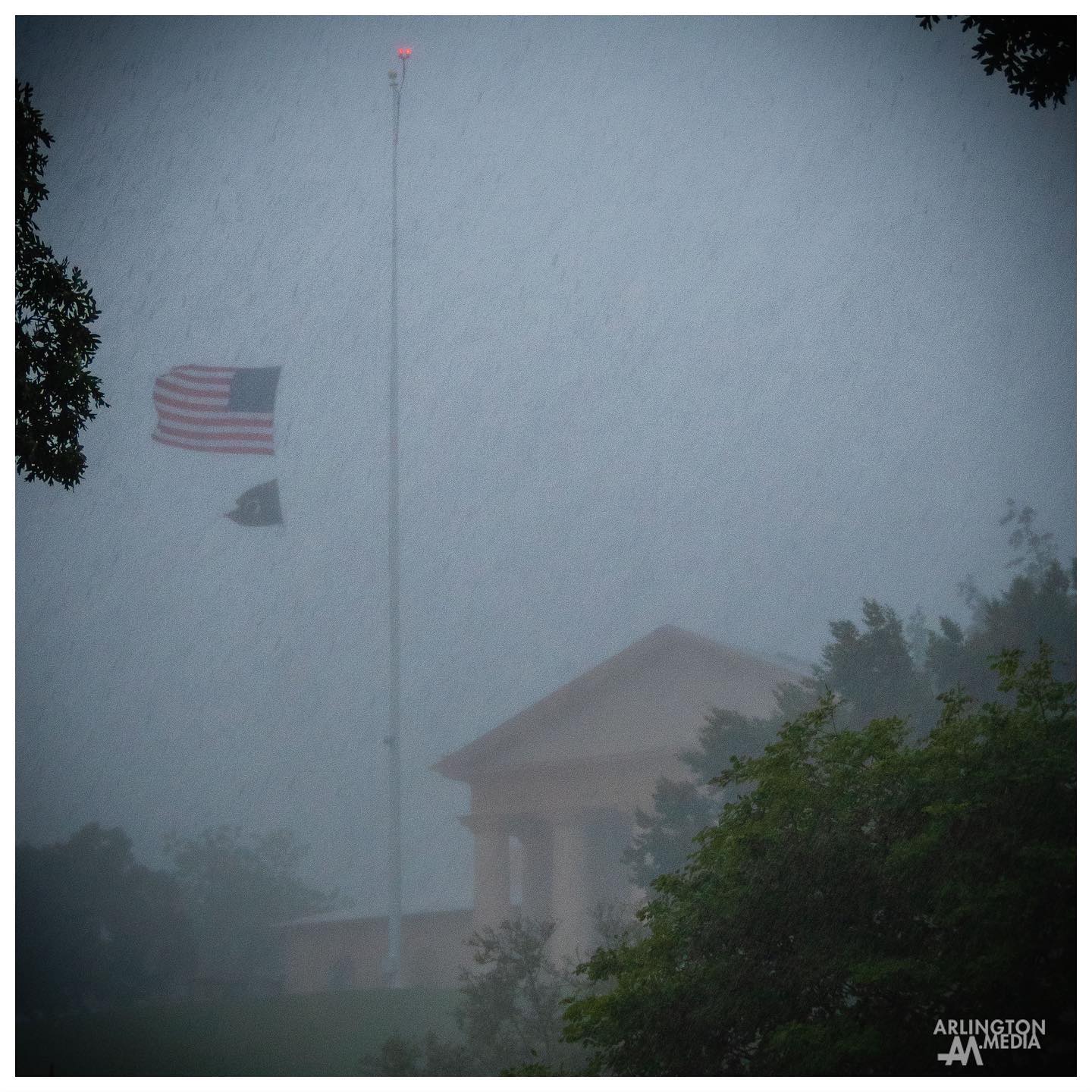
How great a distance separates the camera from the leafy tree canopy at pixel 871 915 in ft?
33.2

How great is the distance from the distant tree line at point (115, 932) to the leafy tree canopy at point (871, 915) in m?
46.3

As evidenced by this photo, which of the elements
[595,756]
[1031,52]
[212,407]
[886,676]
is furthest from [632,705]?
[1031,52]

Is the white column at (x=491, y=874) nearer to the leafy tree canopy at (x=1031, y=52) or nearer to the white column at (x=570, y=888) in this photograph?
the white column at (x=570, y=888)

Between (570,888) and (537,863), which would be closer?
(570,888)

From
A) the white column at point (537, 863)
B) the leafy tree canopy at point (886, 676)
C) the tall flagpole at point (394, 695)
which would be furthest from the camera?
the white column at point (537, 863)

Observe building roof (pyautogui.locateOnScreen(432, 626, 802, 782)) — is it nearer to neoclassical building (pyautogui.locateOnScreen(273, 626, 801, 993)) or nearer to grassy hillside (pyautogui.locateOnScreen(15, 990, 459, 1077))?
neoclassical building (pyautogui.locateOnScreen(273, 626, 801, 993))

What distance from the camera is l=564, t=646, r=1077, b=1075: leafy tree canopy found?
10109mm

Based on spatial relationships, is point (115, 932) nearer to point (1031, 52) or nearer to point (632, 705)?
point (632, 705)

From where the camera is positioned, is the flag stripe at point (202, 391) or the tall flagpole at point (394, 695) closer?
the tall flagpole at point (394, 695)

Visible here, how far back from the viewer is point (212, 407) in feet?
134

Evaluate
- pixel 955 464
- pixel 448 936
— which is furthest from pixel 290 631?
pixel 448 936

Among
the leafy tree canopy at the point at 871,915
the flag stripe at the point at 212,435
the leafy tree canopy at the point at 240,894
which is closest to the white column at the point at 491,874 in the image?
the leafy tree canopy at the point at 240,894

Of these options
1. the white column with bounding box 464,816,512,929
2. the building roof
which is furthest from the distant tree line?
the building roof

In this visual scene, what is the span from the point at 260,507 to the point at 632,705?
16.0 metres
